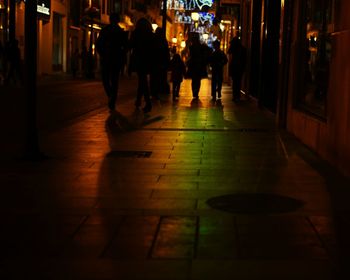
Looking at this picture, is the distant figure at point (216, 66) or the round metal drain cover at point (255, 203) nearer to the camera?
the round metal drain cover at point (255, 203)

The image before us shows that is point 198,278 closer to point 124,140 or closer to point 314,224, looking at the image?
point 314,224

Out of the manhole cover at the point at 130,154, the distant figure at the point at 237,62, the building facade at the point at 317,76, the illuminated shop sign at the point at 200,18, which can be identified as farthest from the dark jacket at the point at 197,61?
the illuminated shop sign at the point at 200,18

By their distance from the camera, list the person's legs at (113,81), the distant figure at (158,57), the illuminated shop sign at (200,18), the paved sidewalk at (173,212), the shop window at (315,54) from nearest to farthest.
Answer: the paved sidewalk at (173,212) < the shop window at (315,54) < the person's legs at (113,81) < the distant figure at (158,57) < the illuminated shop sign at (200,18)

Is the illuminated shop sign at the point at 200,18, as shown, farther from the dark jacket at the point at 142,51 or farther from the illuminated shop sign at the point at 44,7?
the dark jacket at the point at 142,51

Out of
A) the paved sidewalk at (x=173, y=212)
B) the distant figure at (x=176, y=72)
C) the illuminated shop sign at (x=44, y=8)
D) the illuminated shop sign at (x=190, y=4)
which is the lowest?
the paved sidewalk at (x=173, y=212)

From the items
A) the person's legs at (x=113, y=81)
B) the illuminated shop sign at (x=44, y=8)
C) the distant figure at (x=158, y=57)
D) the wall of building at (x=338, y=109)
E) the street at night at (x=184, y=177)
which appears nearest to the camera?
the street at night at (x=184, y=177)

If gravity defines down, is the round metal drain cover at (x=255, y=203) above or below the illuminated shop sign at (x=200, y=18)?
below

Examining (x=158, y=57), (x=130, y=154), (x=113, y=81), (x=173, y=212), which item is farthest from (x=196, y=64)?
(x=173, y=212)

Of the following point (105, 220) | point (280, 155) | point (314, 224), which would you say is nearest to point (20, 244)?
point (105, 220)

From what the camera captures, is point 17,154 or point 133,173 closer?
point 133,173

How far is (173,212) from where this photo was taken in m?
5.60

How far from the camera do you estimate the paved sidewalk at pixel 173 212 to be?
4.23 meters

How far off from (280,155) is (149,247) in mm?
4501

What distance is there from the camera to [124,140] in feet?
33.0
